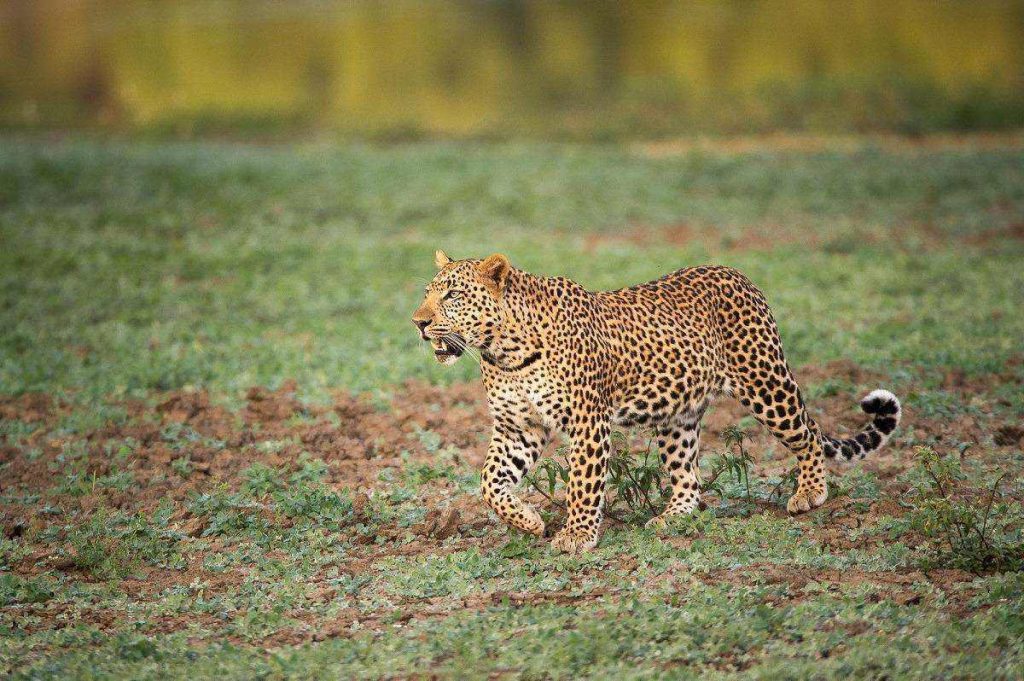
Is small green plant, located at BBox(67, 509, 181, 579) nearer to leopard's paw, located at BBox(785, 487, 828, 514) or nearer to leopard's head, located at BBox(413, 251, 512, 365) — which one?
leopard's head, located at BBox(413, 251, 512, 365)

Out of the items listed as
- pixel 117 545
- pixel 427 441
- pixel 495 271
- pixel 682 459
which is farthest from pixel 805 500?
pixel 117 545

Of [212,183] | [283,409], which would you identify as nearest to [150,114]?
[212,183]

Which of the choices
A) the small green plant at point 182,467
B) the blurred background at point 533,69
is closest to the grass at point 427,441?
the small green plant at point 182,467

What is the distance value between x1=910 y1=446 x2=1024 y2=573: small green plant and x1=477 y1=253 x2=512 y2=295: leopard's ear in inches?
94.4

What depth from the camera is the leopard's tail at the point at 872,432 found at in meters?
8.34

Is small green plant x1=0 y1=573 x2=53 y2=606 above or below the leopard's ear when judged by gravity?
below

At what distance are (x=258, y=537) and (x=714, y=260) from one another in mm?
8271

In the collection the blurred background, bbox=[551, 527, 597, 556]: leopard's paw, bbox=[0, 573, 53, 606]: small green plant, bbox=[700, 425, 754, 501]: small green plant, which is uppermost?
the blurred background

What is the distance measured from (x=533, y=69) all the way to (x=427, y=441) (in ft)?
75.5

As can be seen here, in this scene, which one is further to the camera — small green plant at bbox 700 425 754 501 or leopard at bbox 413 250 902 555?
small green plant at bbox 700 425 754 501

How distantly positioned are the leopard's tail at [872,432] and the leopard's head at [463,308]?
7.04 ft

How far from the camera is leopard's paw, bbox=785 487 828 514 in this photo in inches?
327

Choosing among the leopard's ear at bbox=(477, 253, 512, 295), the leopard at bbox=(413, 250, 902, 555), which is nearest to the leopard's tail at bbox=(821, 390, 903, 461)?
the leopard at bbox=(413, 250, 902, 555)

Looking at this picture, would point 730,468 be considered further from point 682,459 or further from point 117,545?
point 117,545
